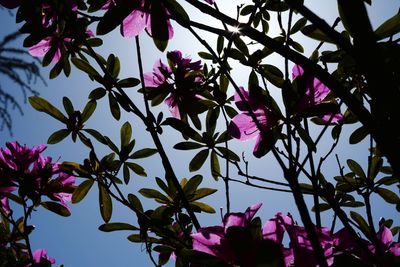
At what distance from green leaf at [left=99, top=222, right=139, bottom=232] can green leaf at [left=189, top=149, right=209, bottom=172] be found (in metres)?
0.42

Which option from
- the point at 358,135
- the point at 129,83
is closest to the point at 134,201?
the point at 129,83

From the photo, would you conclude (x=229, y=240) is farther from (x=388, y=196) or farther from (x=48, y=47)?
(x=388, y=196)

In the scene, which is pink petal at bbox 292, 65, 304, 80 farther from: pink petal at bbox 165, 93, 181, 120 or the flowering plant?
pink petal at bbox 165, 93, 181, 120

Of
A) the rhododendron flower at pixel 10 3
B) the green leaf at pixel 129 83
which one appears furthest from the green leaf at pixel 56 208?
the rhododendron flower at pixel 10 3

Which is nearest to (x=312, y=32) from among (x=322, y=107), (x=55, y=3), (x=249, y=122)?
(x=322, y=107)

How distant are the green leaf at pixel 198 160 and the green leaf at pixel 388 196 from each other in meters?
0.92

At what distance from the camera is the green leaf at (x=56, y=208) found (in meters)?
1.63

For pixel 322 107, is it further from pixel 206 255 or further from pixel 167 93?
pixel 167 93

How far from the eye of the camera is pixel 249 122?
1.08 meters

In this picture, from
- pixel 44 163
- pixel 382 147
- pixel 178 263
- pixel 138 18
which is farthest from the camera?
pixel 44 163

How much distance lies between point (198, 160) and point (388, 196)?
982mm

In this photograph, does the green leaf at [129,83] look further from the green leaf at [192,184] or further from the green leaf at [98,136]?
the green leaf at [192,184]

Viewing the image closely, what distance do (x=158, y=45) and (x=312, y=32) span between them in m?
0.45

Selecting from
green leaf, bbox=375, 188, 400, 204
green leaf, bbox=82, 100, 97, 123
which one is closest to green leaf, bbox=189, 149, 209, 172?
green leaf, bbox=82, 100, 97, 123
